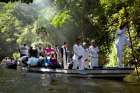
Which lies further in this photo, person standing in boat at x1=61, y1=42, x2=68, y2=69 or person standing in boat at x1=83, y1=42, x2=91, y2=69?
person standing in boat at x1=61, y1=42, x2=68, y2=69

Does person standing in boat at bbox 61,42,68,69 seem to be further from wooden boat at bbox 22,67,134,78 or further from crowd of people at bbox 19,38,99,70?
wooden boat at bbox 22,67,134,78

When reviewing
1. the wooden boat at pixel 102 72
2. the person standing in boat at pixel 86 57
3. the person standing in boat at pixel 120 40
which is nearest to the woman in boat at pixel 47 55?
the wooden boat at pixel 102 72

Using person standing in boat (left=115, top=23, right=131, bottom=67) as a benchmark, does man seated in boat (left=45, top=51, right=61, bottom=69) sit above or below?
below

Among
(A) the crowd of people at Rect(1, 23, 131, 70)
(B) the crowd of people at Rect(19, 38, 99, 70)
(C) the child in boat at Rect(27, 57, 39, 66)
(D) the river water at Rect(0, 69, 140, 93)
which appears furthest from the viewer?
(C) the child in boat at Rect(27, 57, 39, 66)

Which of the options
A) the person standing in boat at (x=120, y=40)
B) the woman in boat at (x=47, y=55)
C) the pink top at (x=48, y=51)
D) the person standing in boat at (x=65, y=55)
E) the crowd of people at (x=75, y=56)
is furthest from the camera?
the pink top at (x=48, y=51)

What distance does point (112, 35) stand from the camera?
27.5 metres

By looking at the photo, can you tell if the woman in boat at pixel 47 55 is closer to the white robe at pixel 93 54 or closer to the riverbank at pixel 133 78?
the white robe at pixel 93 54

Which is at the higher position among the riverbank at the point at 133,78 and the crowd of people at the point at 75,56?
the crowd of people at the point at 75,56

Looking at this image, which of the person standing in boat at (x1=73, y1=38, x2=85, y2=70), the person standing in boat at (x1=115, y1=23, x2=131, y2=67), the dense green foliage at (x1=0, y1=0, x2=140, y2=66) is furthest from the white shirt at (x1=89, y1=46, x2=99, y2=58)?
the person standing in boat at (x1=115, y1=23, x2=131, y2=67)

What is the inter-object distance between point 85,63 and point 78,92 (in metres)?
8.40

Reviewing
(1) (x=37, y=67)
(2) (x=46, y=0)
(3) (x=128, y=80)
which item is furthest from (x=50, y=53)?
(2) (x=46, y=0)

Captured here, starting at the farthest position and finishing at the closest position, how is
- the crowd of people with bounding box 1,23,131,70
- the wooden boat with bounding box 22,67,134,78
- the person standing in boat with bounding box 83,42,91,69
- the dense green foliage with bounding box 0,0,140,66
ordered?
the person standing in boat with bounding box 83,42,91,69 < the dense green foliage with bounding box 0,0,140,66 < the crowd of people with bounding box 1,23,131,70 < the wooden boat with bounding box 22,67,134,78

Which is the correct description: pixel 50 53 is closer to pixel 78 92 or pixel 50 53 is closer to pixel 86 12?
pixel 86 12

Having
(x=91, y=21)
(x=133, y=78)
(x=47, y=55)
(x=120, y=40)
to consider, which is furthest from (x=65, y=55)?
(x=91, y=21)
